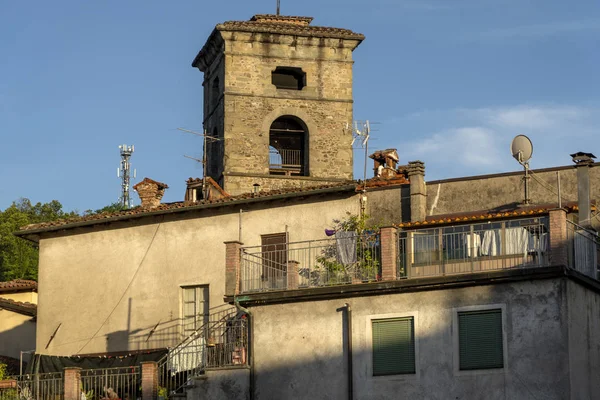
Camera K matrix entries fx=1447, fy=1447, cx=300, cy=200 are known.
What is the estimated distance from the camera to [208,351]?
3158 centimetres

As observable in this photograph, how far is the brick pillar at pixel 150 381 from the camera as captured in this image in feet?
108

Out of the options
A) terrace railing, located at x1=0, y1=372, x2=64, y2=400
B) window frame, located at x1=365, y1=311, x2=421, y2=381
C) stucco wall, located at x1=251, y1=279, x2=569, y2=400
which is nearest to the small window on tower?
terrace railing, located at x1=0, y1=372, x2=64, y2=400

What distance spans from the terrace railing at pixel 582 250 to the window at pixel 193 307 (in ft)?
38.1

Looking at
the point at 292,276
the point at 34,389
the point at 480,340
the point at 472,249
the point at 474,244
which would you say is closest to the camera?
the point at 480,340

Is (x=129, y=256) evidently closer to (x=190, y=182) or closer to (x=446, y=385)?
(x=190, y=182)

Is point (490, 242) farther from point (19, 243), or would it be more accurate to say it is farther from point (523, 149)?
point (19, 243)

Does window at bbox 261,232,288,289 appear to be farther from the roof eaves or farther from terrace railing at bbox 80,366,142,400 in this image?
terrace railing at bbox 80,366,142,400

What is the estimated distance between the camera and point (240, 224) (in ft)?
125

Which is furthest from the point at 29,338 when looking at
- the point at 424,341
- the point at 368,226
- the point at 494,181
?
the point at 424,341

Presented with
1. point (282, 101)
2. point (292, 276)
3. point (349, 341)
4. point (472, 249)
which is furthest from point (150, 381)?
point (282, 101)

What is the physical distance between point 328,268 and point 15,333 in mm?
15774

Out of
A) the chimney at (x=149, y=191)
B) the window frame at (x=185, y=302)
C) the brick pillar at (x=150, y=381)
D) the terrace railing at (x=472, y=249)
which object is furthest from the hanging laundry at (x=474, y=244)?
the chimney at (x=149, y=191)

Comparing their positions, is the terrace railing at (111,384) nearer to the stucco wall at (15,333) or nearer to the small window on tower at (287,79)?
the stucco wall at (15,333)

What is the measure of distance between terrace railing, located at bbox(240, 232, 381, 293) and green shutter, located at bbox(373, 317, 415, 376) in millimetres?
1143
